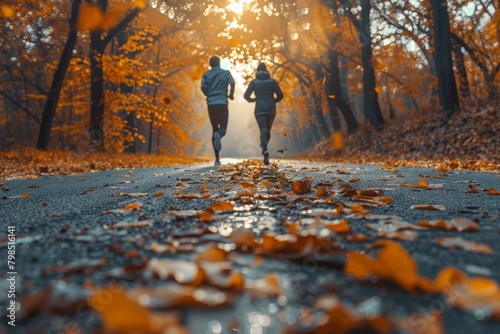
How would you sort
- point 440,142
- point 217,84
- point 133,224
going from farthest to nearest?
point 440,142 < point 217,84 < point 133,224

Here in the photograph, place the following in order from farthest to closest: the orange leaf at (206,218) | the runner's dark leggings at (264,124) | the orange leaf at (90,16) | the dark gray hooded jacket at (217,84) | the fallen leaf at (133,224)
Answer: the orange leaf at (90,16) → the runner's dark leggings at (264,124) → the dark gray hooded jacket at (217,84) → the orange leaf at (206,218) → the fallen leaf at (133,224)

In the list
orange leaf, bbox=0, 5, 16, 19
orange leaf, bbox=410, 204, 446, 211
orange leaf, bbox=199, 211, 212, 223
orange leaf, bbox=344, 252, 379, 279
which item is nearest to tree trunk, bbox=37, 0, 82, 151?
orange leaf, bbox=0, 5, 16, 19

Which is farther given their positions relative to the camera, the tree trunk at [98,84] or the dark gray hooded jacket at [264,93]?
the tree trunk at [98,84]

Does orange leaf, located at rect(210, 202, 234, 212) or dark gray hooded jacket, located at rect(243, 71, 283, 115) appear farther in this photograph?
dark gray hooded jacket, located at rect(243, 71, 283, 115)

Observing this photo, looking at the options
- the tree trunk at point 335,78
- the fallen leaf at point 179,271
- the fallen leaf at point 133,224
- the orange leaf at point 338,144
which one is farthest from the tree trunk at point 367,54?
the fallen leaf at point 179,271

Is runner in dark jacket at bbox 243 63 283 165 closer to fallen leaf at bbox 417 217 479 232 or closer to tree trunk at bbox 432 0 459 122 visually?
tree trunk at bbox 432 0 459 122

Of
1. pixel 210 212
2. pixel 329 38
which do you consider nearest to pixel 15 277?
pixel 210 212

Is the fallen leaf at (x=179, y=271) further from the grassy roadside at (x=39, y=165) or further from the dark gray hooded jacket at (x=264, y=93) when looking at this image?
the dark gray hooded jacket at (x=264, y=93)

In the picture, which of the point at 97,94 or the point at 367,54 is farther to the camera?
the point at 367,54

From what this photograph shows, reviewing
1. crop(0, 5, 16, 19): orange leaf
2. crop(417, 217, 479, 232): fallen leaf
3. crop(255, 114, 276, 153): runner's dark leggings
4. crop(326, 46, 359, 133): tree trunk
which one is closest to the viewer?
crop(417, 217, 479, 232): fallen leaf

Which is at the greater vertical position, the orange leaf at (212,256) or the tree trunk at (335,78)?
the tree trunk at (335,78)

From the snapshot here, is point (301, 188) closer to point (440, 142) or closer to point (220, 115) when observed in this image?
point (220, 115)

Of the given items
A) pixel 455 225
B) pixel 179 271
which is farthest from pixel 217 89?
pixel 179 271

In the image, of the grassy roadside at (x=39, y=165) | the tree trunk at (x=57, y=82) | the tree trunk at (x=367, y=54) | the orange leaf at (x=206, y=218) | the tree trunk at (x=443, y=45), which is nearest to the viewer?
the orange leaf at (x=206, y=218)
